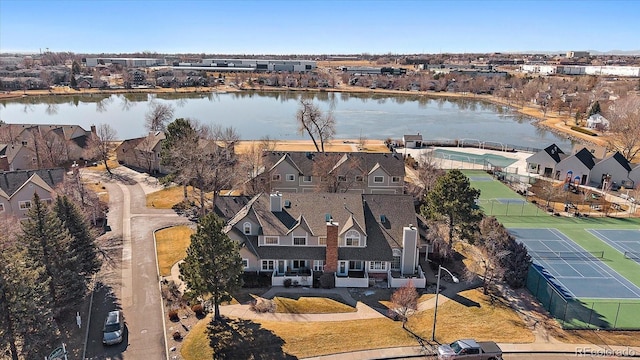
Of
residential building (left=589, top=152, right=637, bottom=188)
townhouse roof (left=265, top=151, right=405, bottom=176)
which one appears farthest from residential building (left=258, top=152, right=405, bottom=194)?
residential building (left=589, top=152, right=637, bottom=188)

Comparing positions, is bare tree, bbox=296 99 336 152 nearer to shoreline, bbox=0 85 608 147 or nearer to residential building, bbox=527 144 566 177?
residential building, bbox=527 144 566 177

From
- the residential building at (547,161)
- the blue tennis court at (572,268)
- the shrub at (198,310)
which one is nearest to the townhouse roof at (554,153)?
the residential building at (547,161)

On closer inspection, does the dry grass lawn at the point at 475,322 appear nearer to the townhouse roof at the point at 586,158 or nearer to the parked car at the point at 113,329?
the parked car at the point at 113,329

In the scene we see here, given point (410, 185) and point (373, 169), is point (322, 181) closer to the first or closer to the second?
point (373, 169)

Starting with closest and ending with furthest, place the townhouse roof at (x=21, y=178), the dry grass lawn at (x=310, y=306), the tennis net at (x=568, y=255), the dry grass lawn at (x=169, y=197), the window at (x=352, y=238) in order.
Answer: the dry grass lawn at (x=310, y=306) → the window at (x=352, y=238) → the tennis net at (x=568, y=255) → the townhouse roof at (x=21, y=178) → the dry grass lawn at (x=169, y=197)

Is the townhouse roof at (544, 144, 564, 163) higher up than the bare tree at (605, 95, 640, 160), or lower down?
lower down

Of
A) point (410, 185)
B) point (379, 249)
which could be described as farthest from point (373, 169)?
point (379, 249)
